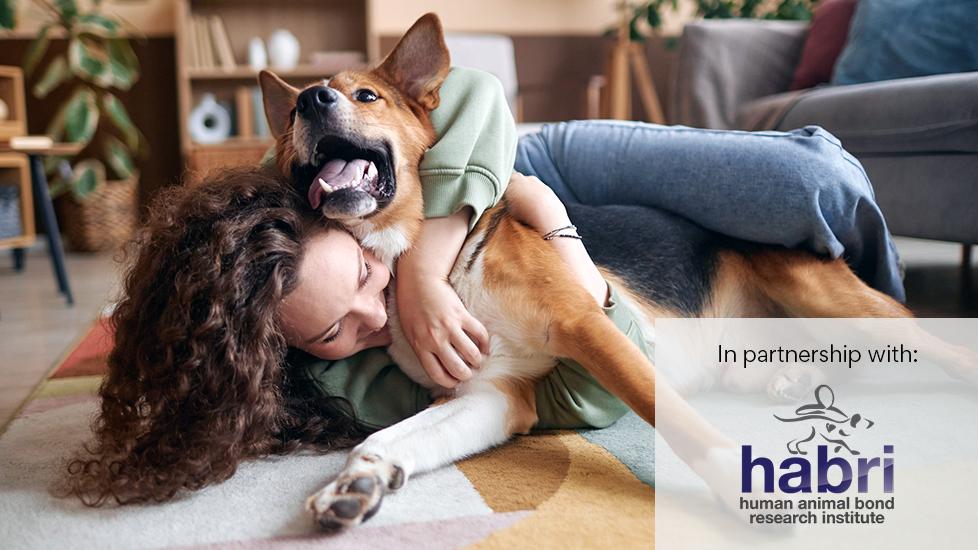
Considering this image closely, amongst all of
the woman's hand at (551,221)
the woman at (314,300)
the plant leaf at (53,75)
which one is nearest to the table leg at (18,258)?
the plant leaf at (53,75)

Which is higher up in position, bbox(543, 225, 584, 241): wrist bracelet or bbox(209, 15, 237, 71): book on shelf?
bbox(209, 15, 237, 71): book on shelf

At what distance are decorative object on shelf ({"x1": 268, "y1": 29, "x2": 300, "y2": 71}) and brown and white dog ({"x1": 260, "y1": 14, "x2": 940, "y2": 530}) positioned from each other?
3.97 metres

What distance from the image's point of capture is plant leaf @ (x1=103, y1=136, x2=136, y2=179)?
4.96m

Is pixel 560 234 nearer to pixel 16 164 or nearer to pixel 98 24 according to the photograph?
pixel 16 164

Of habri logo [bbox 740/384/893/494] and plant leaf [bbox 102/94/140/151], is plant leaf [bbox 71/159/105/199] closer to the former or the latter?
plant leaf [bbox 102/94/140/151]

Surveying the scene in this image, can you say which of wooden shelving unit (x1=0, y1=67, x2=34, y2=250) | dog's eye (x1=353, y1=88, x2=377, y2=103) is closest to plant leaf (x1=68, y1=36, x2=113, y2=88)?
wooden shelving unit (x1=0, y1=67, x2=34, y2=250)

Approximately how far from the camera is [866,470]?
3.90ft

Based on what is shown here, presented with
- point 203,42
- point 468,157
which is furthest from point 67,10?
point 468,157

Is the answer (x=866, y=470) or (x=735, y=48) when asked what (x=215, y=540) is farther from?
(x=735, y=48)

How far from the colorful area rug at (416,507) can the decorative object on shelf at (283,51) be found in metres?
4.27

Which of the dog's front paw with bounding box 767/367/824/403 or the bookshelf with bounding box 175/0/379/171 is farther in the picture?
the bookshelf with bounding box 175/0/379/171

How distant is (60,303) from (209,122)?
2.39 metres

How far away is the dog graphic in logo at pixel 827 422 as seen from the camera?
1.31 metres

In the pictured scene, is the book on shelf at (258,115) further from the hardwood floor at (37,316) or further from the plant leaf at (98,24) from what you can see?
the hardwood floor at (37,316)
